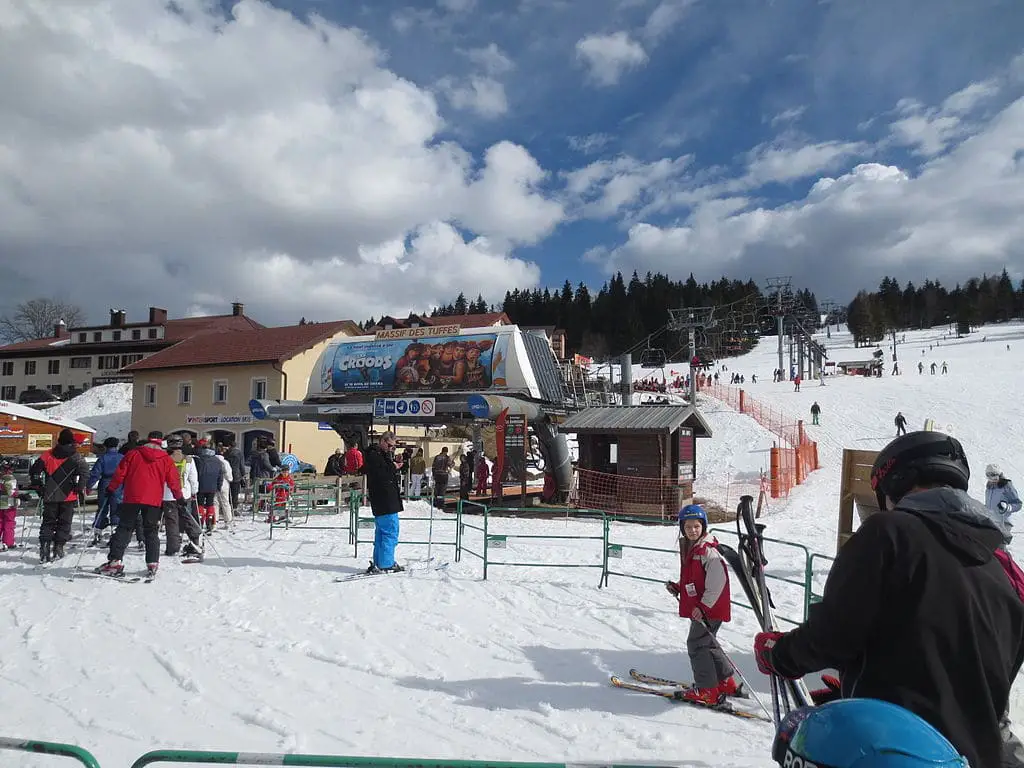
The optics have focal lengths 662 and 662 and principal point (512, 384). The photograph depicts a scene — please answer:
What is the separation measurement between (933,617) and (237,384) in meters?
35.3

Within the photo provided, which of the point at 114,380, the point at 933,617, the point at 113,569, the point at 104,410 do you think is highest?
the point at 114,380

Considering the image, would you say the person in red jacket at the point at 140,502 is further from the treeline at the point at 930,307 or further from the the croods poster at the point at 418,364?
the treeline at the point at 930,307

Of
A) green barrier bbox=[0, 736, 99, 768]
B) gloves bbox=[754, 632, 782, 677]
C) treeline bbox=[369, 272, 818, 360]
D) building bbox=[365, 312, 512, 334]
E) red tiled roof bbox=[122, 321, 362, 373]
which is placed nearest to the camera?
green barrier bbox=[0, 736, 99, 768]

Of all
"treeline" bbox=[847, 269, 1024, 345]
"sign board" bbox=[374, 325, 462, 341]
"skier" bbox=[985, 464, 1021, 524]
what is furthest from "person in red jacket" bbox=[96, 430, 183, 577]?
"treeline" bbox=[847, 269, 1024, 345]

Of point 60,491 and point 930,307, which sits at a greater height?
point 930,307

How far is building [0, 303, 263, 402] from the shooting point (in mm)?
53750

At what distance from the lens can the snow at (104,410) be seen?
39.5 metres

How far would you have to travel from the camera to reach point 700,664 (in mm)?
4902

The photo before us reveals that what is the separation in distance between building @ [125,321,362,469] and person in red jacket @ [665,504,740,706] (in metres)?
27.7

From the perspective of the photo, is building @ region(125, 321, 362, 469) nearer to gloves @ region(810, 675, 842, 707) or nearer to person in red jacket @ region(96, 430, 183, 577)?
person in red jacket @ region(96, 430, 183, 577)

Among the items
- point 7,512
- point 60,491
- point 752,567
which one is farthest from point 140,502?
point 752,567

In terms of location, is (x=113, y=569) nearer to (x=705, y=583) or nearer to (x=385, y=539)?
(x=385, y=539)

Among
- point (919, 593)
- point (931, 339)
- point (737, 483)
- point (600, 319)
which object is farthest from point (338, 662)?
point (931, 339)

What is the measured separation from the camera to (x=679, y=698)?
4922mm
